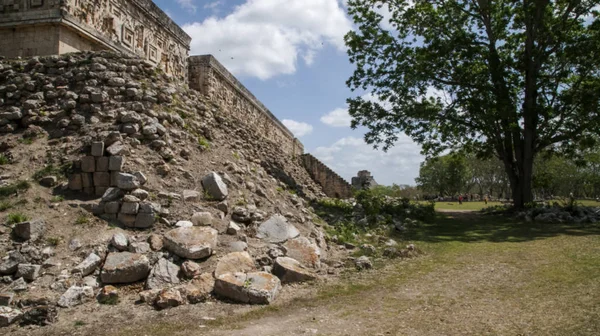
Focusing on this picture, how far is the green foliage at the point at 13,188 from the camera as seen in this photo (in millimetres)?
6227

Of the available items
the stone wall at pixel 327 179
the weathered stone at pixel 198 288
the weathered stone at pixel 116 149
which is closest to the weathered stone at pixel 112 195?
the weathered stone at pixel 116 149

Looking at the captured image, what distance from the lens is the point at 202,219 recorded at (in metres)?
6.47

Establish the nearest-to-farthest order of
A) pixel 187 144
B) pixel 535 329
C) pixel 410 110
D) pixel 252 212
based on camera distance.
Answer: pixel 535 329, pixel 252 212, pixel 187 144, pixel 410 110

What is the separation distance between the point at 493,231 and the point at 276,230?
6629mm

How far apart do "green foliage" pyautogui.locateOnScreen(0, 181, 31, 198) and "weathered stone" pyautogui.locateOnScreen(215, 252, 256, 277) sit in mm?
3399

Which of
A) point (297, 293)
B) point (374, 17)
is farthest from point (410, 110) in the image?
point (297, 293)

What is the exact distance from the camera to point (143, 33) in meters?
10.7

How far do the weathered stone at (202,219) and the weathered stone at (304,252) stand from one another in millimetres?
1255

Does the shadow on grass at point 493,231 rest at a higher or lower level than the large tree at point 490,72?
lower

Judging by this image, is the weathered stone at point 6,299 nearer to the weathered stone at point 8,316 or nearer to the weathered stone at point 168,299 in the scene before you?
the weathered stone at point 8,316

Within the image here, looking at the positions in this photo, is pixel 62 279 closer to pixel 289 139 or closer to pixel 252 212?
pixel 252 212

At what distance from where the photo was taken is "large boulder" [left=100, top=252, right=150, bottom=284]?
16.8 feet

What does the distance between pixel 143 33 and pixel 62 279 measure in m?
7.52

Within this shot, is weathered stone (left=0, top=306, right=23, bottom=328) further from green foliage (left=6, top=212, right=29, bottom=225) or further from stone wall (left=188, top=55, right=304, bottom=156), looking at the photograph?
stone wall (left=188, top=55, right=304, bottom=156)
